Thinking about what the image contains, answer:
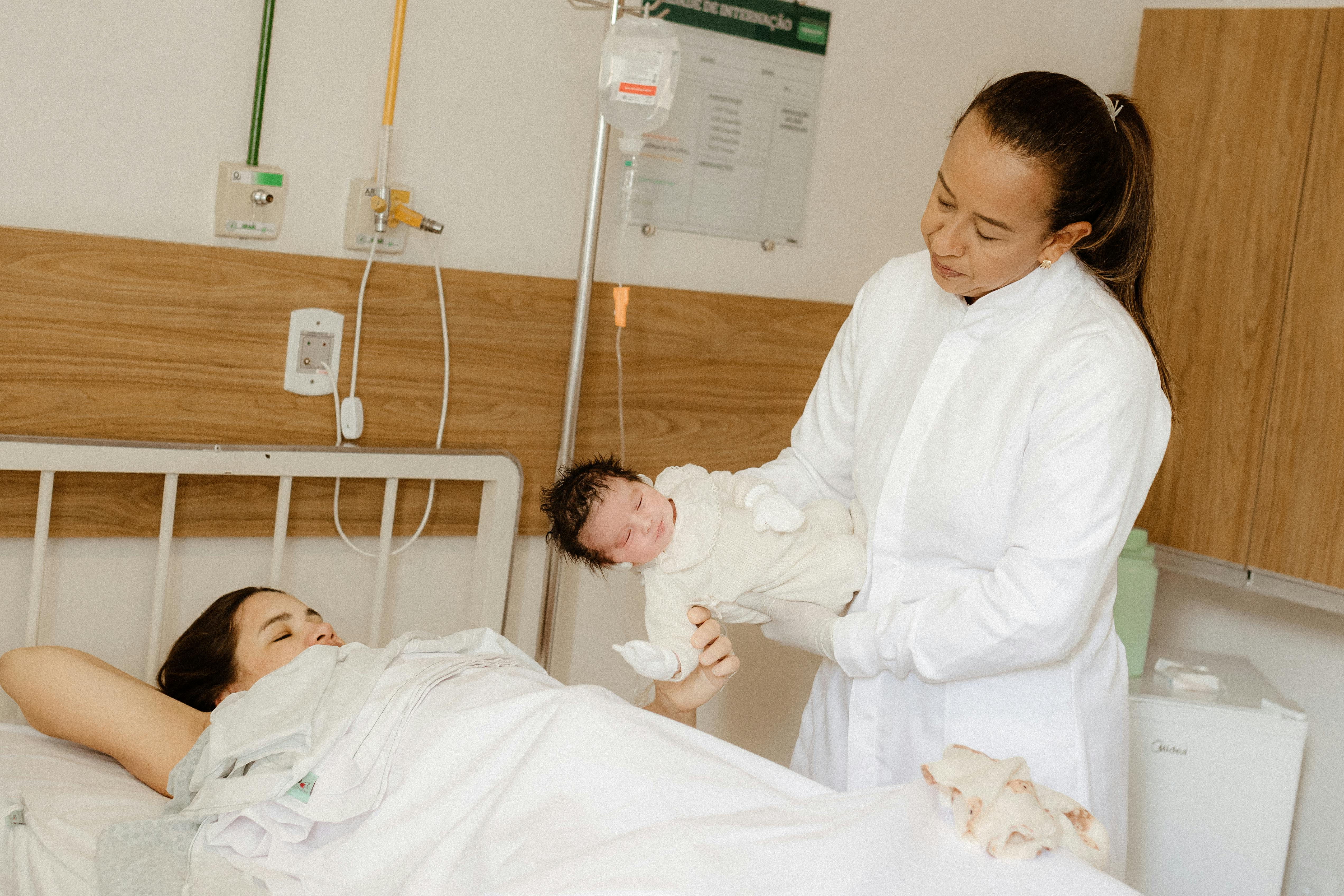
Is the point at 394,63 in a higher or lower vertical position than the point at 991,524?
higher

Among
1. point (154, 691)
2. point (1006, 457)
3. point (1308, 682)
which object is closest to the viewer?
point (1006, 457)

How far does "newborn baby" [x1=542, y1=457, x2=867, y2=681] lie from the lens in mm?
1687

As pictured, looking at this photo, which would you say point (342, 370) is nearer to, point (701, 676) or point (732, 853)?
point (701, 676)

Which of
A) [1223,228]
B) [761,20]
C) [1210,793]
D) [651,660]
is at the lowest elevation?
[1210,793]

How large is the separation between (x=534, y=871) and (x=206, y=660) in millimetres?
853

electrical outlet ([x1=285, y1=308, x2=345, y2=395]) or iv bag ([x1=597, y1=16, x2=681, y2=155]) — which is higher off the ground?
iv bag ([x1=597, y1=16, x2=681, y2=155])

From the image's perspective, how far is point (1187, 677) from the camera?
2445mm

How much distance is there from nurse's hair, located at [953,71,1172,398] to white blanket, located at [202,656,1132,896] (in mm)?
729

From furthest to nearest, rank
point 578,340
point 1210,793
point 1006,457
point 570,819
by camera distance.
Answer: point 1210,793 → point 578,340 → point 1006,457 → point 570,819

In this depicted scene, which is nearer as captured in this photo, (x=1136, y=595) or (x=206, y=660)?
(x=206, y=660)

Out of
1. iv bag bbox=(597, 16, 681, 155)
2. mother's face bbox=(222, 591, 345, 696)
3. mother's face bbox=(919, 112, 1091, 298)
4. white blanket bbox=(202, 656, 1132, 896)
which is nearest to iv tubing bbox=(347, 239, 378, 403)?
mother's face bbox=(222, 591, 345, 696)

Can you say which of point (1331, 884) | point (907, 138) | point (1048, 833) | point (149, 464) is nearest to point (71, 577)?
point (149, 464)

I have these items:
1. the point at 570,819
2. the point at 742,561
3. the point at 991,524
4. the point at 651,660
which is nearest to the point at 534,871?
the point at 570,819

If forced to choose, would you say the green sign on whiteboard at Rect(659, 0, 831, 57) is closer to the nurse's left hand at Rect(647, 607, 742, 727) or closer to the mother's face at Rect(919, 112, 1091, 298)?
the mother's face at Rect(919, 112, 1091, 298)
